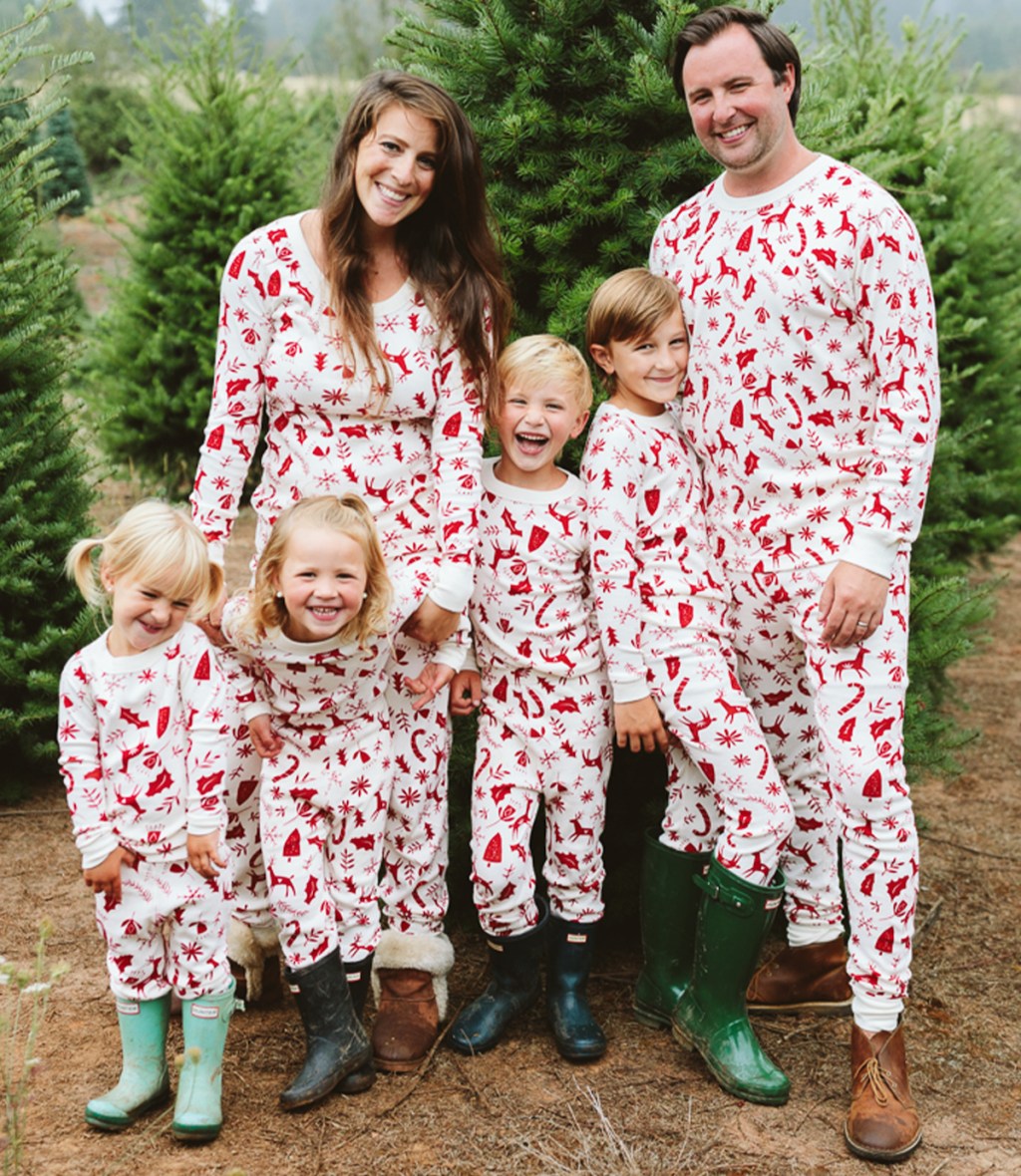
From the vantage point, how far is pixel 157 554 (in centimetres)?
254

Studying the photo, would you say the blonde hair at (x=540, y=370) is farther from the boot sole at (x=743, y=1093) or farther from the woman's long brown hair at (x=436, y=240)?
the boot sole at (x=743, y=1093)

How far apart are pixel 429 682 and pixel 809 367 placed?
42.8 inches

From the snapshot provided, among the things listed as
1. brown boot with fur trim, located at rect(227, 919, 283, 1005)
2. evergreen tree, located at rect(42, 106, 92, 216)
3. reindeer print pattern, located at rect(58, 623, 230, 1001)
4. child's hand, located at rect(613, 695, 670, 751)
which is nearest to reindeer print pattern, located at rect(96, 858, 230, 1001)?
reindeer print pattern, located at rect(58, 623, 230, 1001)

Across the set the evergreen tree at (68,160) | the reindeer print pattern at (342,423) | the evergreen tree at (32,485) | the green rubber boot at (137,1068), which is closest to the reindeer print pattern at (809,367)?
the reindeer print pattern at (342,423)

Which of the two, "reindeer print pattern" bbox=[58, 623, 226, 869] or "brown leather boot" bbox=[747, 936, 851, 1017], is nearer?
"reindeer print pattern" bbox=[58, 623, 226, 869]

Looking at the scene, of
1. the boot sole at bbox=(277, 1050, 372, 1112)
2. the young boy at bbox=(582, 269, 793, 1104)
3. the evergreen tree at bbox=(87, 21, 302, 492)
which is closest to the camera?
the boot sole at bbox=(277, 1050, 372, 1112)

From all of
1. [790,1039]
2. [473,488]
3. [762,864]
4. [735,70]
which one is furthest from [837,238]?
[790,1039]

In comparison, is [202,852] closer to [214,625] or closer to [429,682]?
[214,625]

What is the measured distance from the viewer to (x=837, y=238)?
265 cm

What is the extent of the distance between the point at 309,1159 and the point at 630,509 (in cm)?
152

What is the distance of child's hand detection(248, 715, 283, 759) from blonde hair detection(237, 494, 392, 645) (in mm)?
209

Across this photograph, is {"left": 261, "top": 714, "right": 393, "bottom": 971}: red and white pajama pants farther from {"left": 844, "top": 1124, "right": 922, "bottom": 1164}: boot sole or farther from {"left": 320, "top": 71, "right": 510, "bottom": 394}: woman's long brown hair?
{"left": 844, "top": 1124, "right": 922, "bottom": 1164}: boot sole

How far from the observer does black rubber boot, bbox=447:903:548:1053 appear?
9.95ft

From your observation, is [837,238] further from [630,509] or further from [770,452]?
[630,509]
